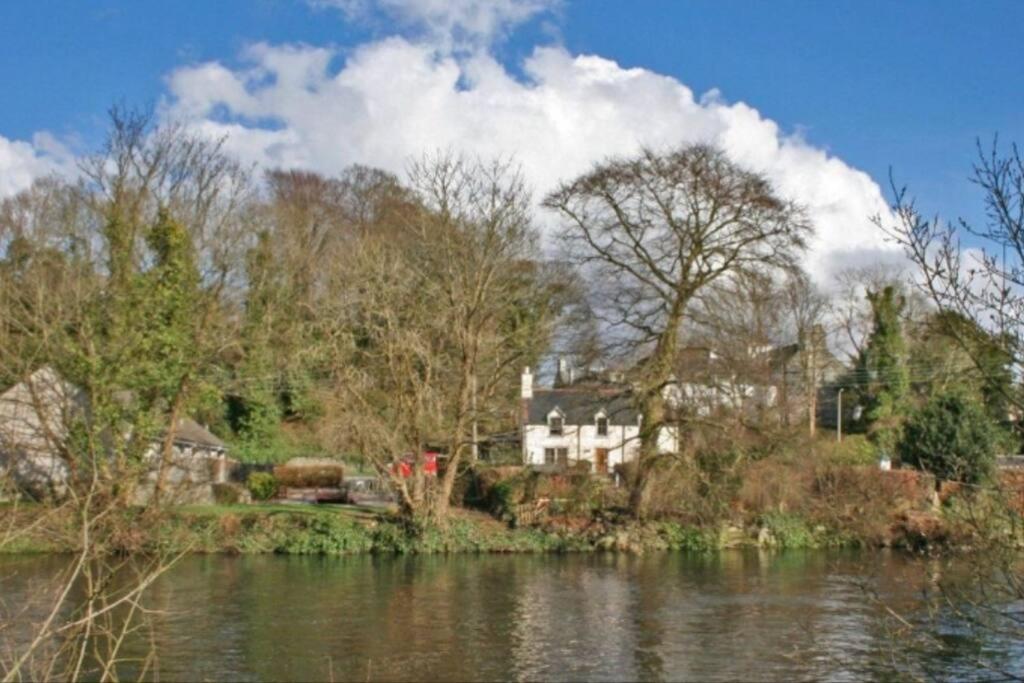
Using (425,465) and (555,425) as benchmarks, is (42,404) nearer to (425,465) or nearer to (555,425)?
(425,465)

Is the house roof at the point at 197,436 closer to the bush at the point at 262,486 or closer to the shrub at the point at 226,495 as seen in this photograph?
the bush at the point at 262,486

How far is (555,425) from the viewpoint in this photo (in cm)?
5509

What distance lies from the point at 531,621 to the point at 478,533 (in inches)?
508

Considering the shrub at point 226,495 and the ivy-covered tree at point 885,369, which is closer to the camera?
the shrub at point 226,495

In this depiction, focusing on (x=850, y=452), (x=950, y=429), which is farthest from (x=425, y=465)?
(x=950, y=429)

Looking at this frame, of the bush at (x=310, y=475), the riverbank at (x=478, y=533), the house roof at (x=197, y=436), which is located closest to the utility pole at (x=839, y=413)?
the riverbank at (x=478, y=533)

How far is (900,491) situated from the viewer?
124ft

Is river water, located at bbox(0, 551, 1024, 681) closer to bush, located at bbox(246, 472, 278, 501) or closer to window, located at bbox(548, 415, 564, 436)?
bush, located at bbox(246, 472, 278, 501)

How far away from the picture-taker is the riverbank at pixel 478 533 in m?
34.2

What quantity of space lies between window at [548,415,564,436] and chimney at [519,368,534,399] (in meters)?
2.03

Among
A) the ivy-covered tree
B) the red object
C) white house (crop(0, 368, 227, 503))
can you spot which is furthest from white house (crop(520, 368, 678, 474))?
white house (crop(0, 368, 227, 503))

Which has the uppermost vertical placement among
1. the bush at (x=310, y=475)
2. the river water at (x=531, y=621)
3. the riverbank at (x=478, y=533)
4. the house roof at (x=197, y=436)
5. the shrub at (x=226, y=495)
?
the house roof at (x=197, y=436)

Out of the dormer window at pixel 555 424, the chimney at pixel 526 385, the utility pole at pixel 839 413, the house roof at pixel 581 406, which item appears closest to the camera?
the house roof at pixel 581 406

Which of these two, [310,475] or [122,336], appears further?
[310,475]
